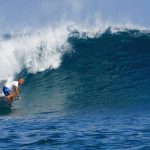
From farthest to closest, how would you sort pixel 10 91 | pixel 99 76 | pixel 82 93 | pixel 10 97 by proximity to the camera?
pixel 99 76 → pixel 82 93 → pixel 10 91 → pixel 10 97

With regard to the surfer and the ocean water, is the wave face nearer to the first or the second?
the ocean water

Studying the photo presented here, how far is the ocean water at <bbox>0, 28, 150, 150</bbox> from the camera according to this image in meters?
16.5

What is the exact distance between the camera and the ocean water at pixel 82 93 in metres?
16.5

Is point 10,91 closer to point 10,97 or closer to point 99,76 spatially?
point 10,97

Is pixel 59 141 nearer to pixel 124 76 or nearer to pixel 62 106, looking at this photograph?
pixel 62 106

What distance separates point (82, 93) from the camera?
96.8 ft

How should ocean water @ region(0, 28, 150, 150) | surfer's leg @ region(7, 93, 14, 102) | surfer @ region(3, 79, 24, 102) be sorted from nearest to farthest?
ocean water @ region(0, 28, 150, 150)
surfer's leg @ region(7, 93, 14, 102)
surfer @ region(3, 79, 24, 102)

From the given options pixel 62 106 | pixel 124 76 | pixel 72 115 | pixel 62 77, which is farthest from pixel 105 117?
pixel 62 77

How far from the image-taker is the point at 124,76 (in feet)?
107

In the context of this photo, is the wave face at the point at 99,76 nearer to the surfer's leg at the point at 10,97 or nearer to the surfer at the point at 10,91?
the surfer at the point at 10,91

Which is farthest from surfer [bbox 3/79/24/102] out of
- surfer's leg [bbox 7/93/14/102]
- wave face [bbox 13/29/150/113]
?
wave face [bbox 13/29/150/113]

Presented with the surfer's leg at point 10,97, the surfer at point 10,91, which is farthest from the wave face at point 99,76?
the surfer's leg at point 10,97

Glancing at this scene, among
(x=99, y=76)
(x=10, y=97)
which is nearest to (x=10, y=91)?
(x=10, y=97)

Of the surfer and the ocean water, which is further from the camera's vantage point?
the surfer
